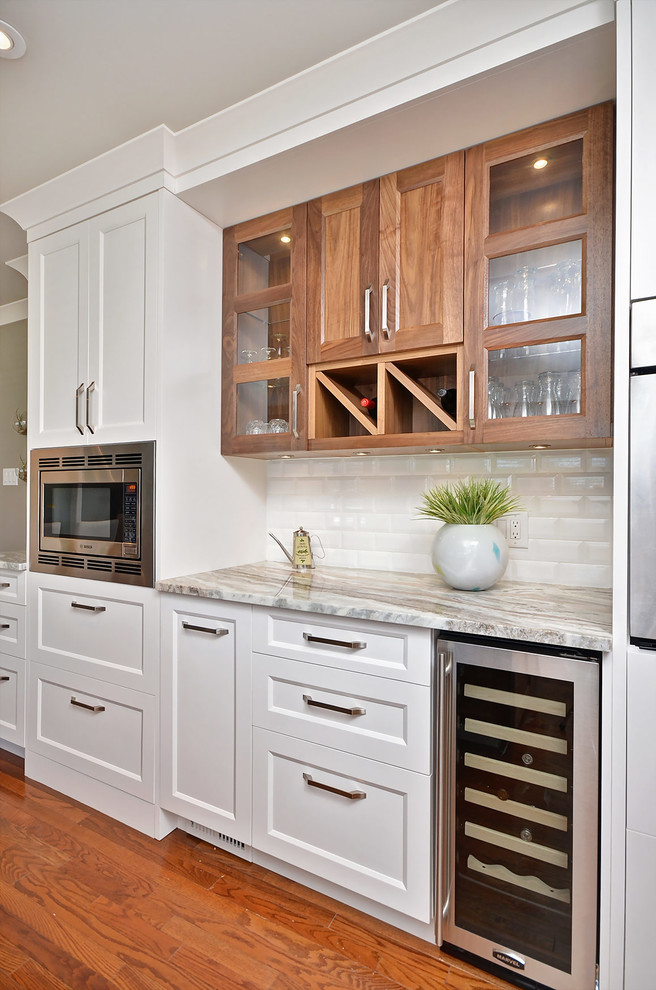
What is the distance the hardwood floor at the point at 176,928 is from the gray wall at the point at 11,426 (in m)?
2.01

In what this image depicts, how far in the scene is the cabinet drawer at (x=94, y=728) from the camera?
6.31 feet

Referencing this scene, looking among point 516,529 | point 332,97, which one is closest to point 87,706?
point 516,529

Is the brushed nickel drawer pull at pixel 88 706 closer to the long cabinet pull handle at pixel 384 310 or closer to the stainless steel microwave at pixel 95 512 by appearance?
the stainless steel microwave at pixel 95 512

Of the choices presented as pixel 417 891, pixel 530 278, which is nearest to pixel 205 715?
pixel 417 891

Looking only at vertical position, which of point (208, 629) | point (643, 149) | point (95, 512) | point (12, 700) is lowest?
point (12, 700)

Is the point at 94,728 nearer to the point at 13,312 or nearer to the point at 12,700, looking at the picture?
the point at 12,700

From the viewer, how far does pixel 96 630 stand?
81.0 inches

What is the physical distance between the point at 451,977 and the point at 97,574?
172 centimetres

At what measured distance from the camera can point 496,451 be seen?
6.19 ft

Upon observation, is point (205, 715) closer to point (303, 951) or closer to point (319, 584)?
point (319, 584)

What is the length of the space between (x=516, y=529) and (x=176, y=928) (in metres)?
1.65

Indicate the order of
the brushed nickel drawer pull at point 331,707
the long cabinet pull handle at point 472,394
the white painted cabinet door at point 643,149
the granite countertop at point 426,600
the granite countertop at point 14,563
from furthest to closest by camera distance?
the granite countertop at point 14,563
the long cabinet pull handle at point 472,394
the brushed nickel drawer pull at point 331,707
the granite countertop at point 426,600
the white painted cabinet door at point 643,149

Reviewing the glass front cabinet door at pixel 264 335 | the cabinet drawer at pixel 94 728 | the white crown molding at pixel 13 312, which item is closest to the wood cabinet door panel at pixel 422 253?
the glass front cabinet door at pixel 264 335

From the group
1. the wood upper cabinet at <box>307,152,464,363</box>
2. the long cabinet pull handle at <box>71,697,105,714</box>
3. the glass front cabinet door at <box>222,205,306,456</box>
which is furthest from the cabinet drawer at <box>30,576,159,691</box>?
the wood upper cabinet at <box>307,152,464,363</box>
